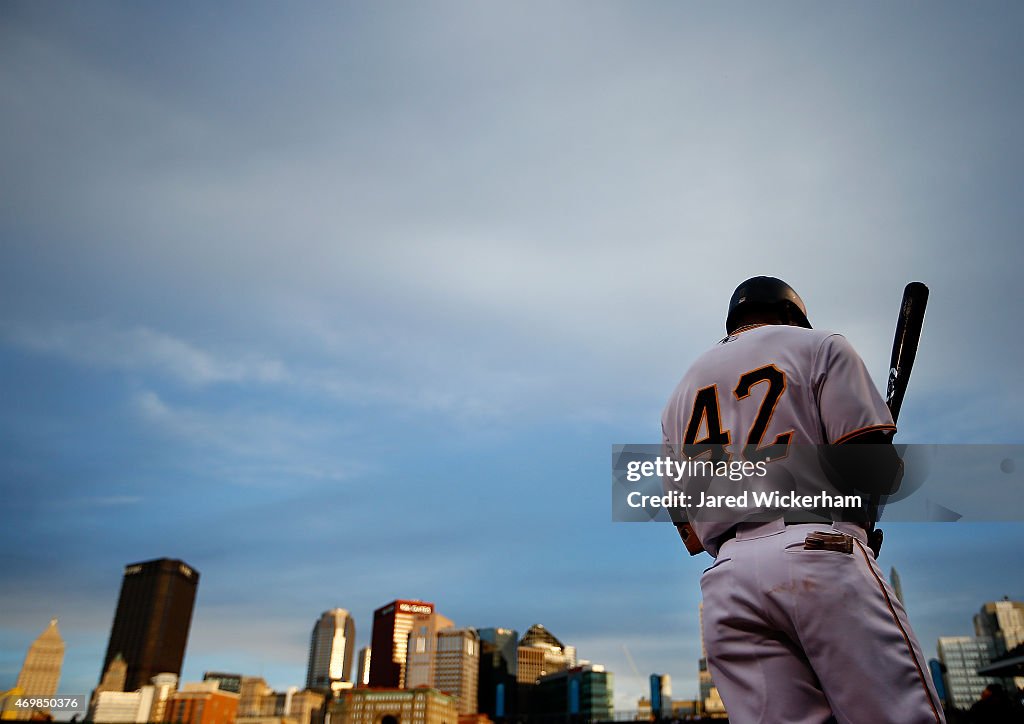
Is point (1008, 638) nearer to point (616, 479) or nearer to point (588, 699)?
point (588, 699)

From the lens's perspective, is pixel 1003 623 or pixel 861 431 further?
pixel 1003 623

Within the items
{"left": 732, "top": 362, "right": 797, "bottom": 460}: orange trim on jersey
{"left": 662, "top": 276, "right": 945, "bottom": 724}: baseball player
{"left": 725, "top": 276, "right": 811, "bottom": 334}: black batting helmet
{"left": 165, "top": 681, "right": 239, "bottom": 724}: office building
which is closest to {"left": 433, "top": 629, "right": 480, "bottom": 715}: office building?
{"left": 165, "top": 681, "right": 239, "bottom": 724}: office building

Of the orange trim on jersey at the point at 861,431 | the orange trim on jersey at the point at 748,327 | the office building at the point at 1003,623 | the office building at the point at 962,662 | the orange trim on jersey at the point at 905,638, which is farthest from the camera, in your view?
the office building at the point at 962,662

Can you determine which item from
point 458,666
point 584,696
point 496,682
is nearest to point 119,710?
point 458,666

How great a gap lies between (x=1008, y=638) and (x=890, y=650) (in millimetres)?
139151

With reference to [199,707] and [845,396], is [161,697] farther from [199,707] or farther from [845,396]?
[845,396]

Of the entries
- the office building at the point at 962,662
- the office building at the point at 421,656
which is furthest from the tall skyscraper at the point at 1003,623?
the office building at the point at 421,656

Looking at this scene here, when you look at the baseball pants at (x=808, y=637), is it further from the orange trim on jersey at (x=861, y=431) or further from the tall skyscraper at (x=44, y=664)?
the tall skyscraper at (x=44, y=664)

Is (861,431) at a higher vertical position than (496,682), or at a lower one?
higher

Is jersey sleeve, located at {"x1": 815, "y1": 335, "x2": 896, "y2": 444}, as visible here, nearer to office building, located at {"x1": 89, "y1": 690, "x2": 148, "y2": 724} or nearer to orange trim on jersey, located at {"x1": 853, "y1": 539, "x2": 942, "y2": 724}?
orange trim on jersey, located at {"x1": 853, "y1": 539, "x2": 942, "y2": 724}

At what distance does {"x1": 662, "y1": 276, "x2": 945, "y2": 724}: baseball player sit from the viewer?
1.89 metres

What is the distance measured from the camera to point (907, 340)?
273cm

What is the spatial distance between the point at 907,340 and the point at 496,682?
209210 millimetres

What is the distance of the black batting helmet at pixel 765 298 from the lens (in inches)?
114
